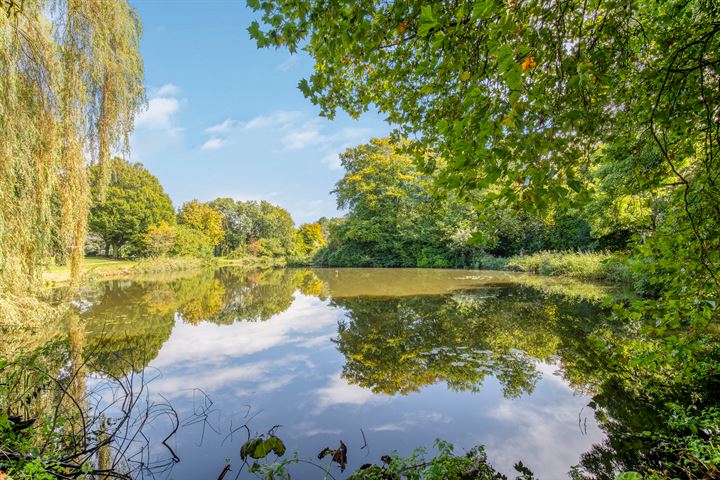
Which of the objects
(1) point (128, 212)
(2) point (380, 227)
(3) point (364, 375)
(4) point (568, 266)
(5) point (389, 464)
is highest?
(1) point (128, 212)

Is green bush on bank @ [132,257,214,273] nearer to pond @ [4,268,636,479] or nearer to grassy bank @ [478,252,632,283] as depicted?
pond @ [4,268,636,479]

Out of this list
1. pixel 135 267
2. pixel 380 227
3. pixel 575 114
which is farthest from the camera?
pixel 380 227

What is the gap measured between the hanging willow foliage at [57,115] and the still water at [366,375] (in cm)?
220

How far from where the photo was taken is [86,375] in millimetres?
4754

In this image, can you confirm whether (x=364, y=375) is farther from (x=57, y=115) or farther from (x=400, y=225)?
(x=400, y=225)

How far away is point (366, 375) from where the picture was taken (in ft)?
16.7

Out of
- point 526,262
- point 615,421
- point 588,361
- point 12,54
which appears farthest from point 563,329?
point 526,262

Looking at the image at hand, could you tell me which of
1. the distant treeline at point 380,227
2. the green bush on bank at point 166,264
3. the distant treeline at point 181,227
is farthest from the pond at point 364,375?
the distant treeline at point 181,227

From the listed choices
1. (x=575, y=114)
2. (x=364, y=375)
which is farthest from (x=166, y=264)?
(x=575, y=114)

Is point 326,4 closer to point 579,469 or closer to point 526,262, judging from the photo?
point 579,469

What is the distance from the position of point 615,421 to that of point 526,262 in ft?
58.5

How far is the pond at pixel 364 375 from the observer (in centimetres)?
334

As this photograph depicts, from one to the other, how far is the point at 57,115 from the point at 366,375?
7.07 m

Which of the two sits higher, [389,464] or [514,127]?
[514,127]
